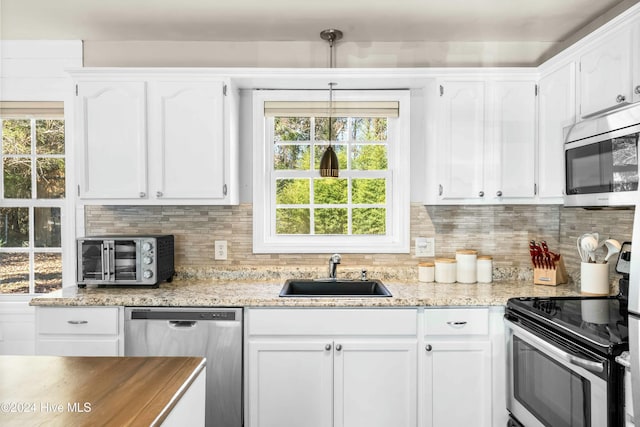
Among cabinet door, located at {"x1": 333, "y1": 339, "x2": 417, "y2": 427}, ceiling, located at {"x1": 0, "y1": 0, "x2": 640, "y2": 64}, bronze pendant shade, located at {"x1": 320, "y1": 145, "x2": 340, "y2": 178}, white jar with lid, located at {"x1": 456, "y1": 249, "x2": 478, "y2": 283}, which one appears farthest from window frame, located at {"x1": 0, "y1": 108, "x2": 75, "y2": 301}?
white jar with lid, located at {"x1": 456, "y1": 249, "x2": 478, "y2": 283}

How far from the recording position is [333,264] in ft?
8.82

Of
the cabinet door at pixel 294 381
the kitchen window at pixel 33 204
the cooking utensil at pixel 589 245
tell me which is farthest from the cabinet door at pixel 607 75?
the kitchen window at pixel 33 204

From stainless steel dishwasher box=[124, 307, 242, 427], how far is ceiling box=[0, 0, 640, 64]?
1652mm

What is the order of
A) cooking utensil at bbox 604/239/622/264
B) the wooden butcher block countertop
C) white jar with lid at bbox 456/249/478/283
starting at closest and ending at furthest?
the wooden butcher block countertop
cooking utensil at bbox 604/239/622/264
white jar with lid at bbox 456/249/478/283

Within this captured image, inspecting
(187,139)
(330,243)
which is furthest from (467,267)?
(187,139)

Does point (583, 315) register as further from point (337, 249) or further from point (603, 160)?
point (337, 249)

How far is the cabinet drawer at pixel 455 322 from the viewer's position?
2.22m

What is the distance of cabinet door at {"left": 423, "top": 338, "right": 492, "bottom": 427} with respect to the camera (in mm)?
2207

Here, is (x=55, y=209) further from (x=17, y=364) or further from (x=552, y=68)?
(x=552, y=68)

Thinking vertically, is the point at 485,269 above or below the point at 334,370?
above

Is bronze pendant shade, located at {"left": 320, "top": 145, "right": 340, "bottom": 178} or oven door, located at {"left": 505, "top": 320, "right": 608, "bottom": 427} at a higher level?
bronze pendant shade, located at {"left": 320, "top": 145, "right": 340, "bottom": 178}

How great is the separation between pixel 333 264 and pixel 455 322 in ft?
2.69

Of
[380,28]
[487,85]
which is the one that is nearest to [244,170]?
[380,28]

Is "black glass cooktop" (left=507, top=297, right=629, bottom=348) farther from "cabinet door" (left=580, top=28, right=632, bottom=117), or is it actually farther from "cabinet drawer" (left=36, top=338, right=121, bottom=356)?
"cabinet drawer" (left=36, top=338, right=121, bottom=356)
